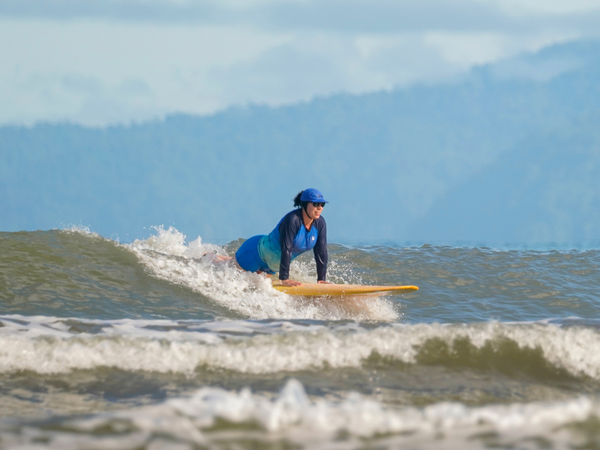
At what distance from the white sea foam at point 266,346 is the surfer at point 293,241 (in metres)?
1.78

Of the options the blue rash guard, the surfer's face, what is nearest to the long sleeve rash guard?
the blue rash guard

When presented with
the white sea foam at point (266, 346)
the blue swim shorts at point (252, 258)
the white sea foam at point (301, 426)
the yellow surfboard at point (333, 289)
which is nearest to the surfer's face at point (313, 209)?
the yellow surfboard at point (333, 289)

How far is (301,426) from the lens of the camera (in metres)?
2.36

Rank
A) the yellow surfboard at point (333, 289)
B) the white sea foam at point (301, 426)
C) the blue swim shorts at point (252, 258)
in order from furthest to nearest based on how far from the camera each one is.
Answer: the blue swim shorts at point (252, 258)
the yellow surfboard at point (333, 289)
the white sea foam at point (301, 426)

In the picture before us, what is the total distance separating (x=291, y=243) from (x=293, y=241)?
7 centimetres

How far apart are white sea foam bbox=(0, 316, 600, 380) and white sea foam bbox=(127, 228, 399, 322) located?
4.83 ft

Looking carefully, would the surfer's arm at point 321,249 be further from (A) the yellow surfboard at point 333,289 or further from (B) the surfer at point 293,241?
(A) the yellow surfboard at point 333,289

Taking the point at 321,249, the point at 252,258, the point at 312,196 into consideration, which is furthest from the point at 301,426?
the point at 252,258

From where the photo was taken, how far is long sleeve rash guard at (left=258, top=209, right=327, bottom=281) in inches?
245

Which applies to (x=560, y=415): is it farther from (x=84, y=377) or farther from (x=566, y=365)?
(x=84, y=377)

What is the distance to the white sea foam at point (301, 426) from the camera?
2.25 meters

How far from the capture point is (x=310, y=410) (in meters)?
2.47

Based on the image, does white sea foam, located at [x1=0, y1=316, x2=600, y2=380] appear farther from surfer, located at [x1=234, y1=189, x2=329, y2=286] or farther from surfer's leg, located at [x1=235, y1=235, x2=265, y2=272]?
surfer's leg, located at [x1=235, y1=235, x2=265, y2=272]

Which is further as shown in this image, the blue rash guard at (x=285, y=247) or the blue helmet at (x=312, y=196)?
the blue rash guard at (x=285, y=247)
